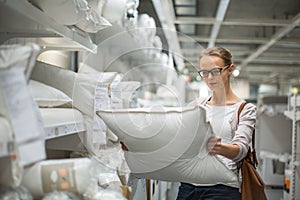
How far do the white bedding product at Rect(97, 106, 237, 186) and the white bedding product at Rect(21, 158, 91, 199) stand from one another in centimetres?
46

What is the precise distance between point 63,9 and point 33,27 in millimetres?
156

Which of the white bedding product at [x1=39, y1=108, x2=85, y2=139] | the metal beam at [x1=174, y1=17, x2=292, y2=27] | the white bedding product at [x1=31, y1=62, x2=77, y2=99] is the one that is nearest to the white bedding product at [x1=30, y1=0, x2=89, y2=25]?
the white bedding product at [x1=31, y1=62, x2=77, y2=99]

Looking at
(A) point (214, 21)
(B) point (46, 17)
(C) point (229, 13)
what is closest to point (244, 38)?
(C) point (229, 13)

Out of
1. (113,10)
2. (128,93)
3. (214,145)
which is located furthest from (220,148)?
(113,10)

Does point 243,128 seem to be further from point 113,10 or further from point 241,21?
point 241,21

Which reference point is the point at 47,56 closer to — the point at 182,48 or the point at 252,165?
the point at 252,165

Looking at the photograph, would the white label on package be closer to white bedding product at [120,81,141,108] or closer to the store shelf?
the store shelf

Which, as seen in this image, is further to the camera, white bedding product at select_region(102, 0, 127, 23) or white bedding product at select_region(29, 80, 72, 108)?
white bedding product at select_region(102, 0, 127, 23)

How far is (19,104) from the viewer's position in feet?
2.80

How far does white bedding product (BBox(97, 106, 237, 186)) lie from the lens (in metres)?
1.43

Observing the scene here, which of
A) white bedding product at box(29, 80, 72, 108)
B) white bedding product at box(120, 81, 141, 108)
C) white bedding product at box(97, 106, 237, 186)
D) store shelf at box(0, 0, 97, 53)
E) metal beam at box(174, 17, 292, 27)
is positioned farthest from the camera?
metal beam at box(174, 17, 292, 27)

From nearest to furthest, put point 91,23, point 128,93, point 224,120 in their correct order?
1. point 224,120
2. point 91,23
3. point 128,93

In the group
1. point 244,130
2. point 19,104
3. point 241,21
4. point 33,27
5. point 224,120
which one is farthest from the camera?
point 241,21

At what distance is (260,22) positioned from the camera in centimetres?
479
